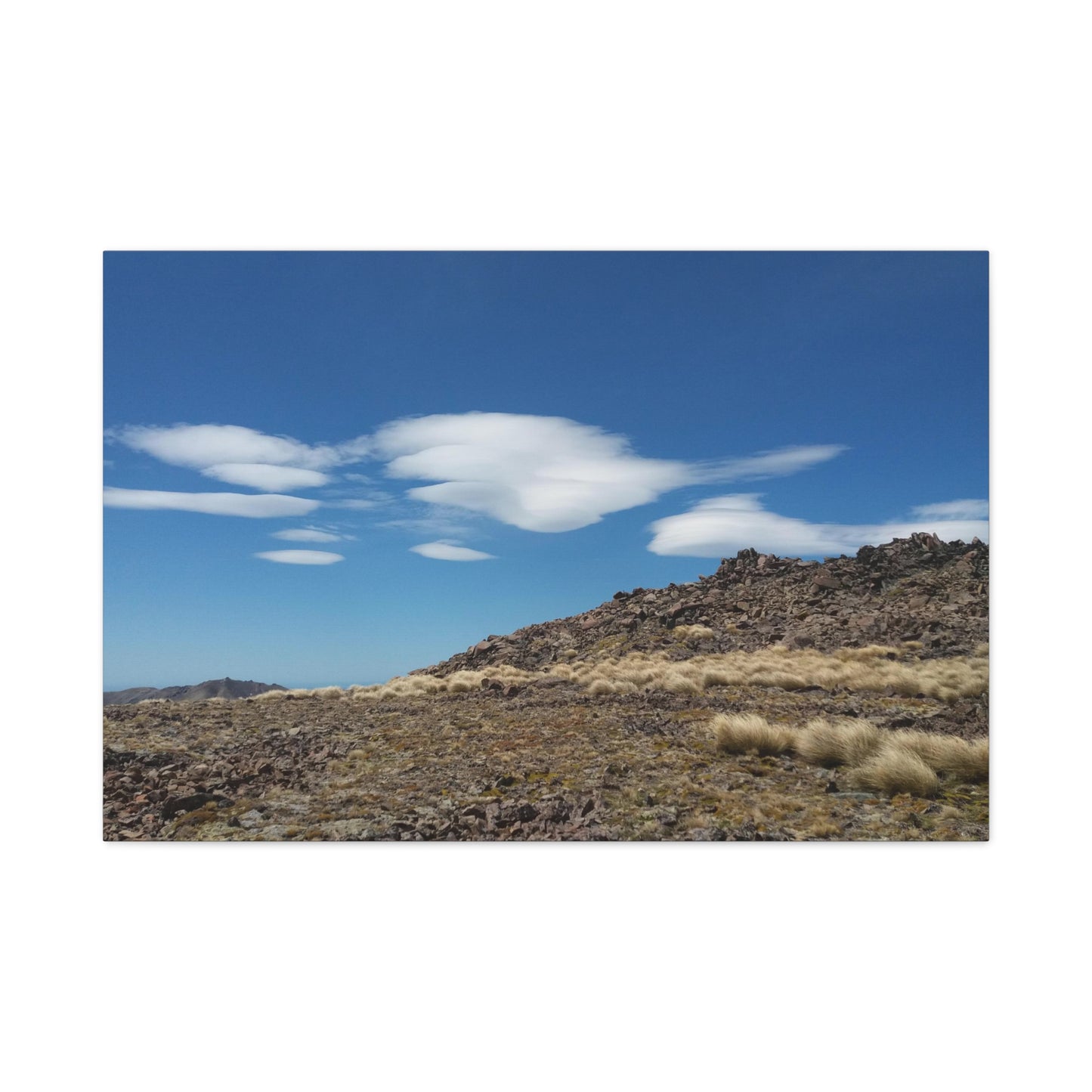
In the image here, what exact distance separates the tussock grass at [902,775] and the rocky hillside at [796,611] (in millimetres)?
1473

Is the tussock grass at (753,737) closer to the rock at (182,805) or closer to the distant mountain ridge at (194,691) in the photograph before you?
the distant mountain ridge at (194,691)

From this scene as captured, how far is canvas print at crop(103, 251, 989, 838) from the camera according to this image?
18.2ft

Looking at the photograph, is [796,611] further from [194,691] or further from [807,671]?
[194,691]

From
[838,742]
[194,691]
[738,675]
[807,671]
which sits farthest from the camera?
[738,675]

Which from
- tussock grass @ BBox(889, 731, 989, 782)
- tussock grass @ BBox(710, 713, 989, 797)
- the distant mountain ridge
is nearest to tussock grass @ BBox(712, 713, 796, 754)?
tussock grass @ BBox(710, 713, 989, 797)

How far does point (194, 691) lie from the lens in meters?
6.70

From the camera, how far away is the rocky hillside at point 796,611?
19.5 ft

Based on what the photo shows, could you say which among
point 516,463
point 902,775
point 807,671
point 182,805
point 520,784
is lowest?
point 182,805

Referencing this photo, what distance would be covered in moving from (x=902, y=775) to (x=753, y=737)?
122 centimetres

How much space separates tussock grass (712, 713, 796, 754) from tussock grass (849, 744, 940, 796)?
744 mm

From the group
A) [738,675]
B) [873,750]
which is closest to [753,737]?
[873,750]

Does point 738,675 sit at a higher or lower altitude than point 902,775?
higher

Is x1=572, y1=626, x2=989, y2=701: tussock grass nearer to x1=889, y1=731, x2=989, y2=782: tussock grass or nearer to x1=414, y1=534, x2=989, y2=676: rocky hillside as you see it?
x1=414, y1=534, x2=989, y2=676: rocky hillside

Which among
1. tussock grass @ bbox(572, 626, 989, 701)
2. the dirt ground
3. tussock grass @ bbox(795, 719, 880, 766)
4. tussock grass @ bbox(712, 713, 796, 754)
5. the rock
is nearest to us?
the dirt ground
